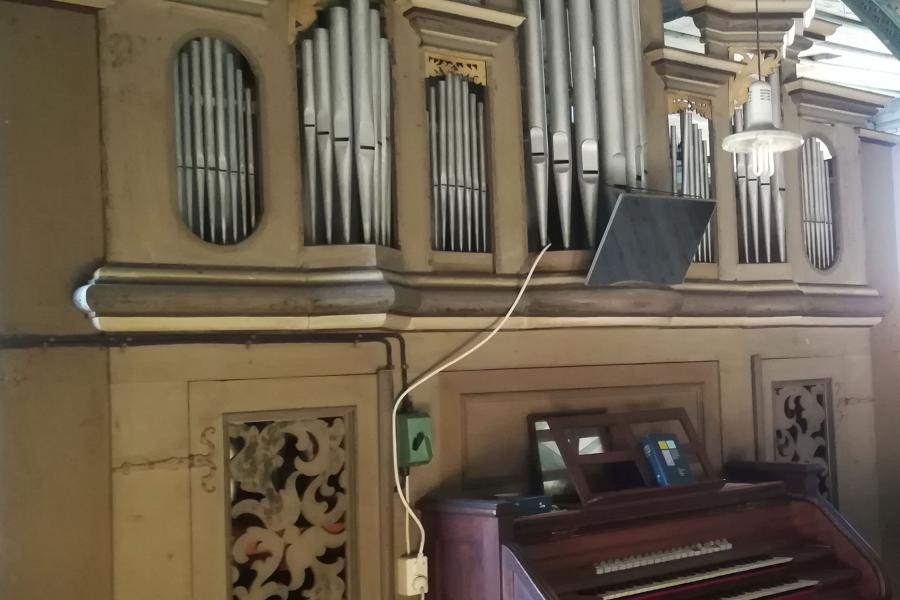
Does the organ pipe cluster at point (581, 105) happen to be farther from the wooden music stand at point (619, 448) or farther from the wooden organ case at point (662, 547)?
the wooden organ case at point (662, 547)

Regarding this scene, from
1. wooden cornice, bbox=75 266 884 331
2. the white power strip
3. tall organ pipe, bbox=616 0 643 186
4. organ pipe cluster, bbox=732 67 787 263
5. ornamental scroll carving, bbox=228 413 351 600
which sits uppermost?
tall organ pipe, bbox=616 0 643 186

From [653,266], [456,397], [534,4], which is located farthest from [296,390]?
[534,4]

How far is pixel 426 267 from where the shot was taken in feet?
11.9

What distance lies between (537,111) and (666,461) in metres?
1.56

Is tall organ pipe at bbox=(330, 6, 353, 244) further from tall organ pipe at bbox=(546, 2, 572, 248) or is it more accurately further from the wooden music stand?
the wooden music stand

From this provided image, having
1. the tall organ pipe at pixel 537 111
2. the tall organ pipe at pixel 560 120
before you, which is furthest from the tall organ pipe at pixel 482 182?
the tall organ pipe at pixel 560 120

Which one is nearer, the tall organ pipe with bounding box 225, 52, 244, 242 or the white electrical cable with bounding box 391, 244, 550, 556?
the tall organ pipe with bounding box 225, 52, 244, 242

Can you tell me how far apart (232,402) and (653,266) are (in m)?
1.84

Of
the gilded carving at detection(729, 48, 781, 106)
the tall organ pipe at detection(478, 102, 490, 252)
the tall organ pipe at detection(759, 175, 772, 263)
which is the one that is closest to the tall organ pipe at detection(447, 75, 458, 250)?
the tall organ pipe at detection(478, 102, 490, 252)

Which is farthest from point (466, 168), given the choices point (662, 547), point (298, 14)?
point (662, 547)

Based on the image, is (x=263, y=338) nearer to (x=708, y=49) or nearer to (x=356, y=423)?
(x=356, y=423)

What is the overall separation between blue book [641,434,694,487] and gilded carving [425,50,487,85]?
5.44 feet

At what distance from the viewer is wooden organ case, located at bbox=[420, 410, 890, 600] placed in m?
3.32

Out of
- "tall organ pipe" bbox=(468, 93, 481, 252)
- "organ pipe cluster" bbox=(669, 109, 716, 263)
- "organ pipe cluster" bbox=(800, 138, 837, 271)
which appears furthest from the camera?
"organ pipe cluster" bbox=(800, 138, 837, 271)
